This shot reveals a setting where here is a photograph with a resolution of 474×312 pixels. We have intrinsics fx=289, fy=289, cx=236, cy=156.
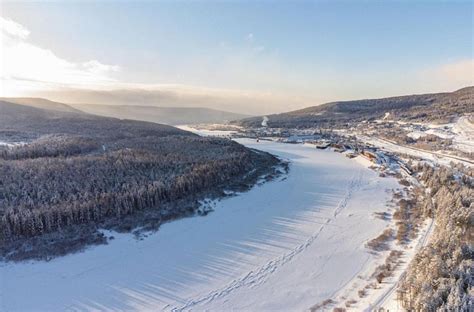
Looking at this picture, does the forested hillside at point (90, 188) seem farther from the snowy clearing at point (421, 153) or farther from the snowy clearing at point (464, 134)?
the snowy clearing at point (464, 134)

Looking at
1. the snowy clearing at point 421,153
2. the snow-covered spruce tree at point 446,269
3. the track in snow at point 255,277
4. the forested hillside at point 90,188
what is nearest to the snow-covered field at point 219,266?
the track in snow at point 255,277

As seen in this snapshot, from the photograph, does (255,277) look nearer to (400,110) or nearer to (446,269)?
(446,269)

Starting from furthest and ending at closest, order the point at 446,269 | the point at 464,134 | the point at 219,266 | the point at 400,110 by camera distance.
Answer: the point at 400,110 < the point at 464,134 < the point at 219,266 < the point at 446,269

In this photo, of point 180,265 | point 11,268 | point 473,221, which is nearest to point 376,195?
point 473,221

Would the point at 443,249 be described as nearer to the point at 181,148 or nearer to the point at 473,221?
the point at 473,221

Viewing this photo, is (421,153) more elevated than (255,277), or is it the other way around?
(421,153)

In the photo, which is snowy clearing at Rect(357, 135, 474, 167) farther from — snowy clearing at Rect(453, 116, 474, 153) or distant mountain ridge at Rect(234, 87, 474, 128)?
distant mountain ridge at Rect(234, 87, 474, 128)

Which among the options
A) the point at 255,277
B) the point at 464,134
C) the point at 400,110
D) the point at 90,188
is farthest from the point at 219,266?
the point at 400,110

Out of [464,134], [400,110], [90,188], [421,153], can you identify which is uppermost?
[400,110]
